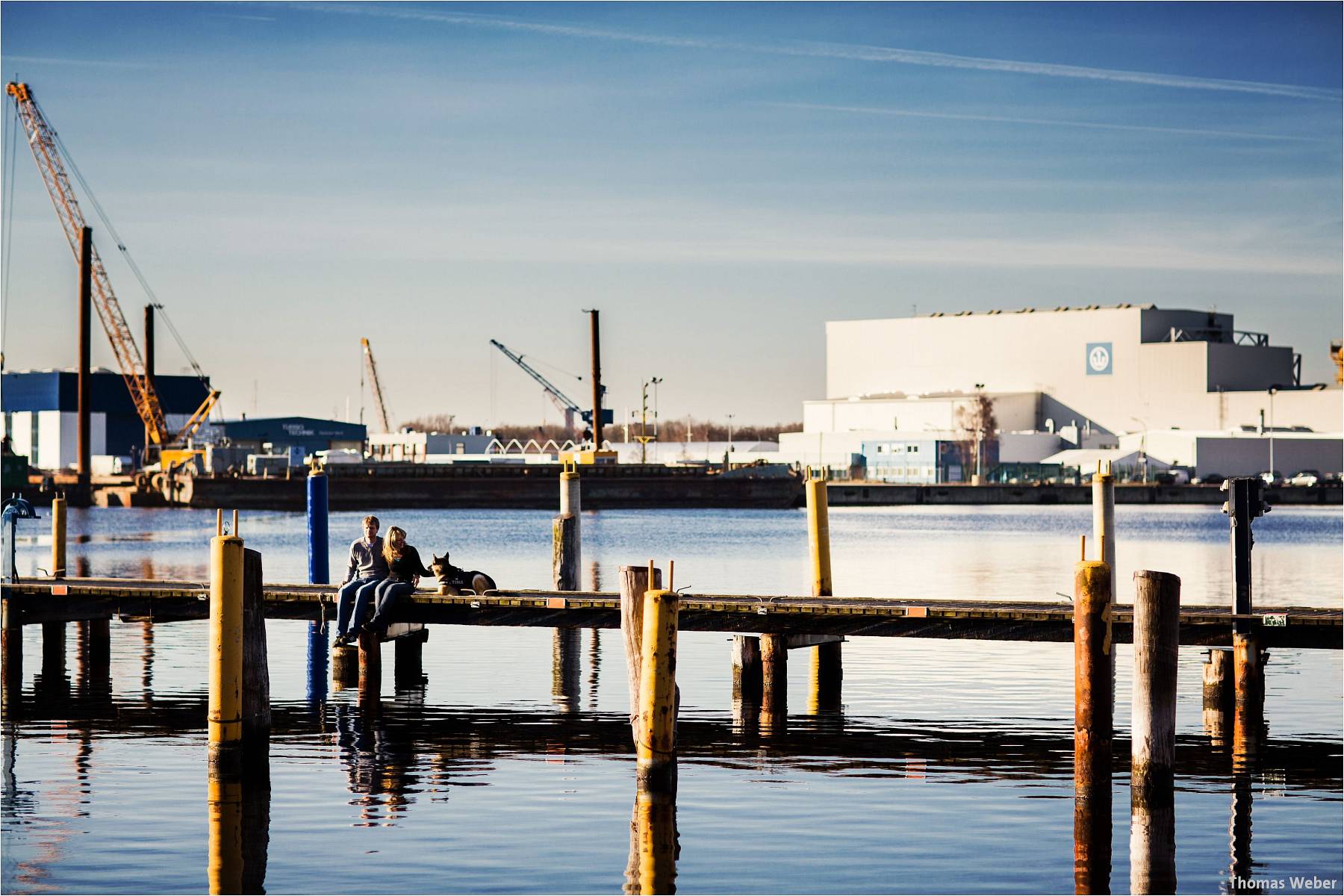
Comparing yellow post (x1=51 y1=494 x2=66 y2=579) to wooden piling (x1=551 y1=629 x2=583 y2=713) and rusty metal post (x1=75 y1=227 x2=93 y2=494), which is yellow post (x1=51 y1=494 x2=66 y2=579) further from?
rusty metal post (x1=75 y1=227 x2=93 y2=494)

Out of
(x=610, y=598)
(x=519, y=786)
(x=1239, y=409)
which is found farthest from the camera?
(x=1239, y=409)

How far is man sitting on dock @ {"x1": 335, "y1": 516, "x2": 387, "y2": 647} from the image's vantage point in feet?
88.0

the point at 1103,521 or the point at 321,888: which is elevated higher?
the point at 1103,521

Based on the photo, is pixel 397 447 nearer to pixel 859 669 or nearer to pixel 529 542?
pixel 529 542

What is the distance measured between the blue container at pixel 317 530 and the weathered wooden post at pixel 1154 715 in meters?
17.9

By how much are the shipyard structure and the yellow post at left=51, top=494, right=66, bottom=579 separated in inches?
4949

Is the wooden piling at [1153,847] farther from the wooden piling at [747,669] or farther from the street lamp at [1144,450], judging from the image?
the street lamp at [1144,450]

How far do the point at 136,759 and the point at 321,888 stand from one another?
23.0 feet

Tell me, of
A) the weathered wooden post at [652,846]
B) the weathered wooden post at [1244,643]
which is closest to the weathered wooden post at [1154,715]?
the weathered wooden post at [1244,643]

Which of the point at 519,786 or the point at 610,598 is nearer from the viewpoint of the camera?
the point at 519,786

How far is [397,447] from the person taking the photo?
607 feet

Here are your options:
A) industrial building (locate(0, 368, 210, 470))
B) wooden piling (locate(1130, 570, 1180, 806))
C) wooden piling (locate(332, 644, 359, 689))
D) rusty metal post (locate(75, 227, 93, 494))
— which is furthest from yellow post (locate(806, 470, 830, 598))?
industrial building (locate(0, 368, 210, 470))

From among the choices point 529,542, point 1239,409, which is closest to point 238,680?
point 529,542

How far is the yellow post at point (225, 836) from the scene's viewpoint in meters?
17.0
